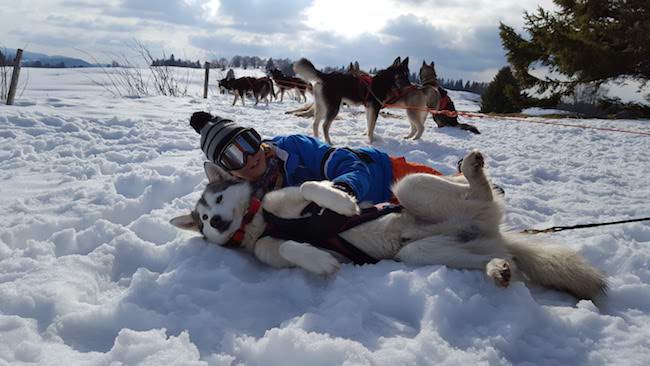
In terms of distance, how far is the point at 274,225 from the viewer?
110 inches

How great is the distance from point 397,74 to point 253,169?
20.0 feet

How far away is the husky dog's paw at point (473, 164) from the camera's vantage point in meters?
2.45

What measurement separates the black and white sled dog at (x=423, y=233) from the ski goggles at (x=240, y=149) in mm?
182

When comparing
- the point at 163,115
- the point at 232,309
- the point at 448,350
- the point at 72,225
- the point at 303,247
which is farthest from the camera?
the point at 163,115

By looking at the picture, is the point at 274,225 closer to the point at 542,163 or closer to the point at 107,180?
the point at 107,180

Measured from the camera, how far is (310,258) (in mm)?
2346

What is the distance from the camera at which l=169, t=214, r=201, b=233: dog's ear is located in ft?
9.61

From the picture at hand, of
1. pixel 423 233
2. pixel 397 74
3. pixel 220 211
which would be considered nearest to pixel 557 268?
pixel 423 233

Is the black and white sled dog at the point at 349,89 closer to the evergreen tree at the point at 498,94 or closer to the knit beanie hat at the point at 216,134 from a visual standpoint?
the knit beanie hat at the point at 216,134

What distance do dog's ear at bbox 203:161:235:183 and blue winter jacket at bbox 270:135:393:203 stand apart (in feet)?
1.31

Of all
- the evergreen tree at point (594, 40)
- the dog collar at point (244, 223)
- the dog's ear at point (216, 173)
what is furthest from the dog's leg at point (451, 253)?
the evergreen tree at point (594, 40)

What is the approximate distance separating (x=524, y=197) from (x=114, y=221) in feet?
11.9

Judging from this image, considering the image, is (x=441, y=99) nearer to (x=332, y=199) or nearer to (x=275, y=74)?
(x=332, y=199)

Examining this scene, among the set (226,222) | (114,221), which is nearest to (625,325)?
(226,222)
